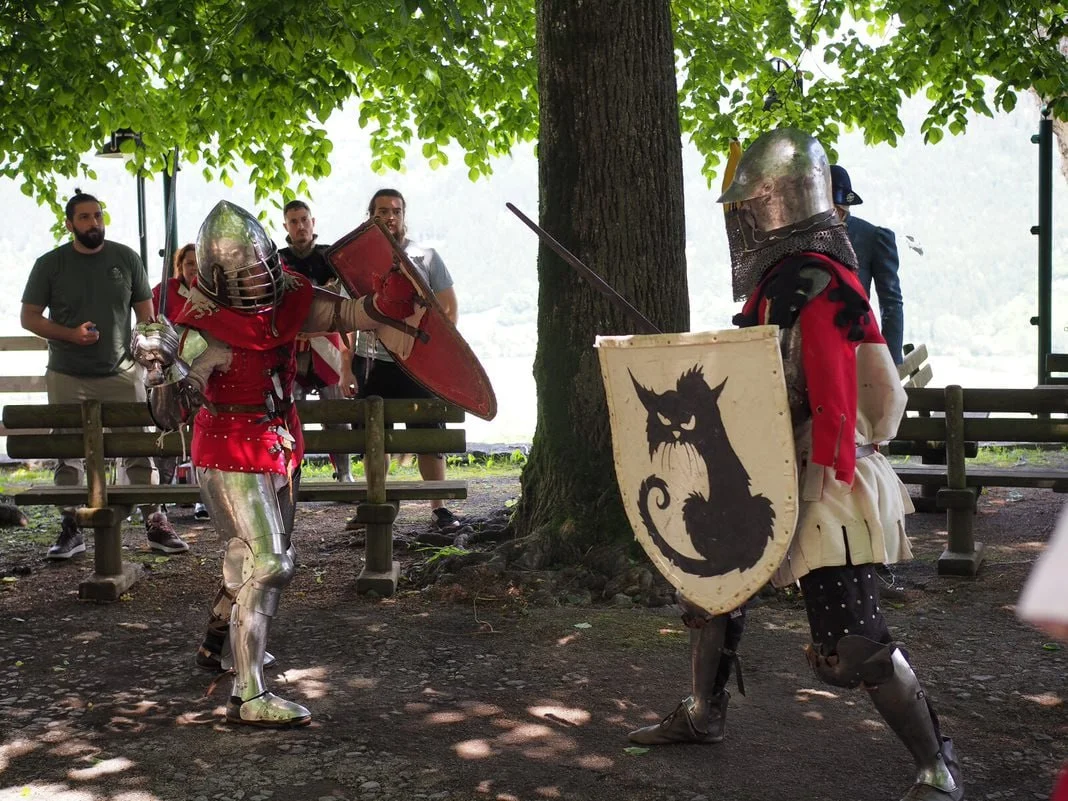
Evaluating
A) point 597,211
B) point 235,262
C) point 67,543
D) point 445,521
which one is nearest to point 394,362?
point 445,521

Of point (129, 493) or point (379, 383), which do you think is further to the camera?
point (379, 383)

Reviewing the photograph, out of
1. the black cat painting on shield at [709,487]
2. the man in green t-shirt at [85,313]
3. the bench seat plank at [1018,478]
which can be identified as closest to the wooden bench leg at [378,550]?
the man in green t-shirt at [85,313]

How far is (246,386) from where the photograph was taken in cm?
419

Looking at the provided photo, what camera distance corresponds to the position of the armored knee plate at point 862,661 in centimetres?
311

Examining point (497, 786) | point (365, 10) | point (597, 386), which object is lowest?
point (497, 786)

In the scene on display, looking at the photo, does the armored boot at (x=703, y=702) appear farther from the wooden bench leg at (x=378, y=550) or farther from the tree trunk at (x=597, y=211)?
the wooden bench leg at (x=378, y=550)

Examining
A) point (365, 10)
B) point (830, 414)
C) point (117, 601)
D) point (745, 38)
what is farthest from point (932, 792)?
point (745, 38)

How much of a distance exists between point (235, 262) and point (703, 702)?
2.01m

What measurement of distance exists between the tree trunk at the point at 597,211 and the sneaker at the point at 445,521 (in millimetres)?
1269

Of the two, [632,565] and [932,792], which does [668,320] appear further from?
[932,792]

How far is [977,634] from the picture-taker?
16.4ft

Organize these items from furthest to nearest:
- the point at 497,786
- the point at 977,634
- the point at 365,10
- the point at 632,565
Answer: the point at 365,10, the point at 632,565, the point at 977,634, the point at 497,786

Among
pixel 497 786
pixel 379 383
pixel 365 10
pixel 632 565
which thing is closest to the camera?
pixel 497 786

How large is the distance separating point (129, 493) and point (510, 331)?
14.6 m
